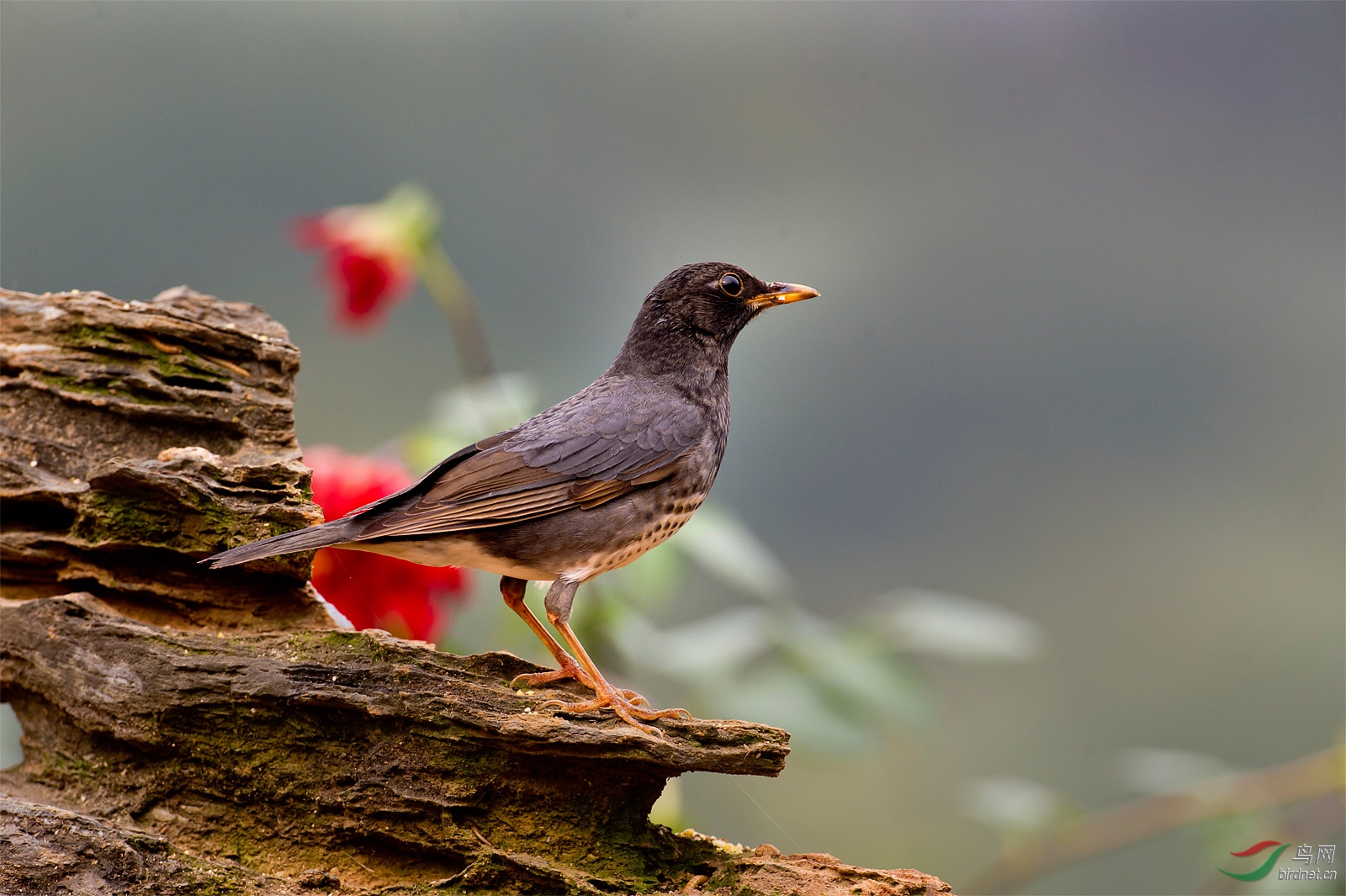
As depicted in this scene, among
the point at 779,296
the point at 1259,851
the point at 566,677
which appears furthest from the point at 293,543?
the point at 1259,851

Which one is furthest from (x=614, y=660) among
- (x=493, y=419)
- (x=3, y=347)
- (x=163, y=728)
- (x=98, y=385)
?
(x=3, y=347)

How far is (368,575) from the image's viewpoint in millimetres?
4000

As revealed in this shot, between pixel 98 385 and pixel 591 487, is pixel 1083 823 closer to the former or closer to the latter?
pixel 591 487

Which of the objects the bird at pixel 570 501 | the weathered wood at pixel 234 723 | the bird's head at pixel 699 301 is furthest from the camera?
the bird's head at pixel 699 301

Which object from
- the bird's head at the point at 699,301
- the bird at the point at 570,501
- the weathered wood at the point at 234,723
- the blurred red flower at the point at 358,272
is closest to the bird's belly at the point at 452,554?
the bird at the point at 570,501

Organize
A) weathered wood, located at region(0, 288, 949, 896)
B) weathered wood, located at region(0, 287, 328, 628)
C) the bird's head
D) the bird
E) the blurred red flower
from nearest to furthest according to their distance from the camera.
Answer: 1. weathered wood, located at region(0, 288, 949, 896)
2. the bird
3. weathered wood, located at region(0, 287, 328, 628)
4. the bird's head
5. the blurred red flower

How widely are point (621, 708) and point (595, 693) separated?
22 centimetres

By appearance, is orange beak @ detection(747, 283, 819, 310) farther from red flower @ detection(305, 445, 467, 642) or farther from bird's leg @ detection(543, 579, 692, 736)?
red flower @ detection(305, 445, 467, 642)

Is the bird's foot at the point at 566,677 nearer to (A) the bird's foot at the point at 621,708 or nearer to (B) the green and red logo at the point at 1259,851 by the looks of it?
(A) the bird's foot at the point at 621,708

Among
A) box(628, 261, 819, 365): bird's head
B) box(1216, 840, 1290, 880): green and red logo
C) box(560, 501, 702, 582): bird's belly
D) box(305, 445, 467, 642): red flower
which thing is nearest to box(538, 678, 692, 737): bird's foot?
box(560, 501, 702, 582): bird's belly

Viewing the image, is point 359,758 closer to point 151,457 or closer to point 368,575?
point 368,575

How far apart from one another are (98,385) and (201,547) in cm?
71

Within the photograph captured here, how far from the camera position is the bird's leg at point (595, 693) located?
10.00 ft

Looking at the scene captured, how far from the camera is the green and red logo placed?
15.2 feet
